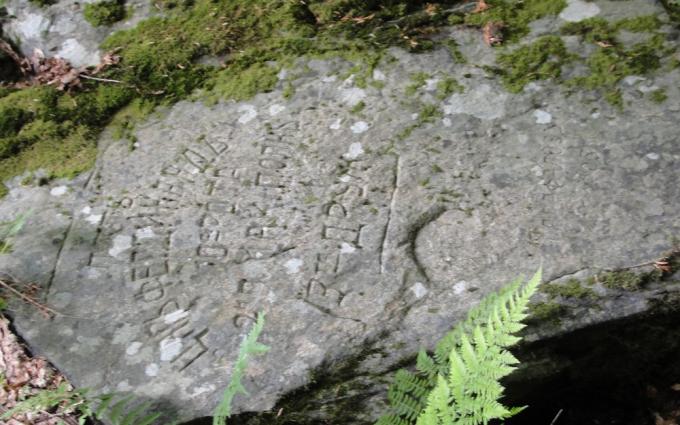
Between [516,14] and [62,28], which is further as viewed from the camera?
[62,28]

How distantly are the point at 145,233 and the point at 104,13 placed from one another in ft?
4.96

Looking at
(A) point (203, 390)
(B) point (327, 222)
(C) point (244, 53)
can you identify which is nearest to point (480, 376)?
(A) point (203, 390)

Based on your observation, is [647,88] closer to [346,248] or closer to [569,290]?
[569,290]

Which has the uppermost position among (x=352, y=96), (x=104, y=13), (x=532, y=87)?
(x=104, y=13)

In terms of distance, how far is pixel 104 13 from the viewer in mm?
3822

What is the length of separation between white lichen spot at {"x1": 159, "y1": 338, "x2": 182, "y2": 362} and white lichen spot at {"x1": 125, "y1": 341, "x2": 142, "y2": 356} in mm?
82

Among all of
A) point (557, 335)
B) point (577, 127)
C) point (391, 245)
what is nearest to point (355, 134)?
point (391, 245)

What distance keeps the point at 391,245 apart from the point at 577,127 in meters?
1.02

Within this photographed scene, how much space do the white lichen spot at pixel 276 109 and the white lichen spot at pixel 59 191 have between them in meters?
1.01

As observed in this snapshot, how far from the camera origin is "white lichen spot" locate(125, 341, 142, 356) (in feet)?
8.42

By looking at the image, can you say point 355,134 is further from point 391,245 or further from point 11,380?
point 11,380

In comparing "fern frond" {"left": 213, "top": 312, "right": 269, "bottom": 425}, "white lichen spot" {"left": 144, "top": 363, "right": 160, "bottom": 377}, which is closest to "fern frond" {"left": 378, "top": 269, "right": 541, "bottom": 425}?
"fern frond" {"left": 213, "top": 312, "right": 269, "bottom": 425}

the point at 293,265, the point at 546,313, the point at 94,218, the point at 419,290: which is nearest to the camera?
the point at 546,313

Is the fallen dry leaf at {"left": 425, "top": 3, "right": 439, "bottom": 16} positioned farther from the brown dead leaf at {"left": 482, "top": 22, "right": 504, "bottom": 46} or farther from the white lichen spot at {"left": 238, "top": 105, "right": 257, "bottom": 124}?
the white lichen spot at {"left": 238, "top": 105, "right": 257, "bottom": 124}
